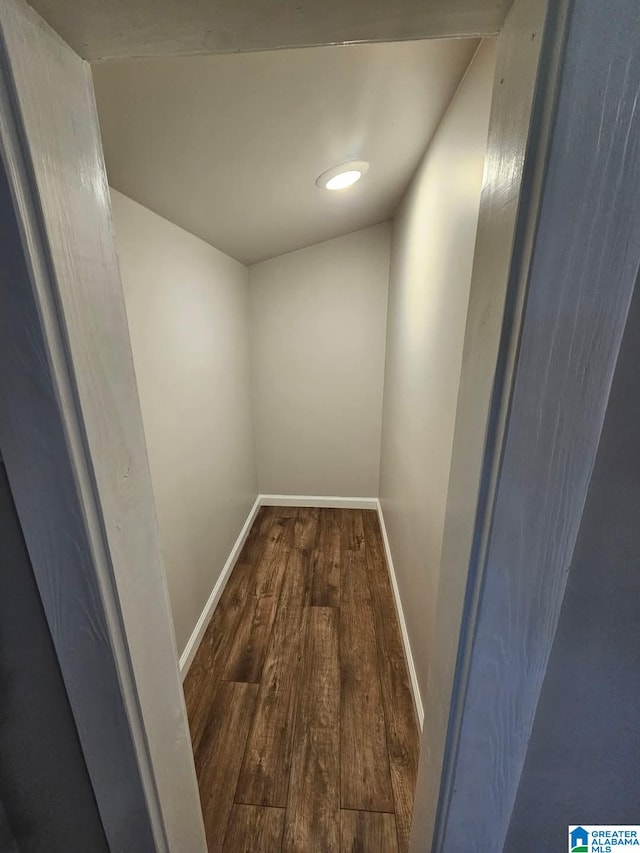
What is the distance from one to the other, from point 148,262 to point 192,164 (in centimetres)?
39

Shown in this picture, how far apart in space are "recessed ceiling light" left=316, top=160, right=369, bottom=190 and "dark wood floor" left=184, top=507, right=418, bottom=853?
2028 mm

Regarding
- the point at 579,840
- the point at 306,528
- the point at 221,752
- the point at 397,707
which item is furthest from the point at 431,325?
the point at 306,528

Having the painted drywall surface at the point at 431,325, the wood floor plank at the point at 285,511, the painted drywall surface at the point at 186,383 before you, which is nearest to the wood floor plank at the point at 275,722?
the painted drywall surface at the point at 186,383

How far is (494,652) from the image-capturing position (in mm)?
495

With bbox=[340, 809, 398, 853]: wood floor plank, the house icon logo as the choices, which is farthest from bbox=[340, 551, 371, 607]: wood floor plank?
the house icon logo

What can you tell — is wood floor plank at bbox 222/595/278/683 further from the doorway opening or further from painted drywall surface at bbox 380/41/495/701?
painted drywall surface at bbox 380/41/495/701

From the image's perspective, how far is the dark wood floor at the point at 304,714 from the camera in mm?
1066

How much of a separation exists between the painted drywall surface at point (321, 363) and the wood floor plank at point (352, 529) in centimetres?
17

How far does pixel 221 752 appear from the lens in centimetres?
125

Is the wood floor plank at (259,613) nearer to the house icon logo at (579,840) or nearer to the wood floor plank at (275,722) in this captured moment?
the wood floor plank at (275,722)

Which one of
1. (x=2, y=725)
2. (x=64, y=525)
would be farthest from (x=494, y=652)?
(x=2, y=725)

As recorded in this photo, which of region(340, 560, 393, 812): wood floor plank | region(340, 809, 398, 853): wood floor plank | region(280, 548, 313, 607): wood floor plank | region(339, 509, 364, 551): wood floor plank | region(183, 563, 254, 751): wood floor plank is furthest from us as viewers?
region(339, 509, 364, 551): wood floor plank

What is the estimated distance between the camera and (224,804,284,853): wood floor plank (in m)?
1.02

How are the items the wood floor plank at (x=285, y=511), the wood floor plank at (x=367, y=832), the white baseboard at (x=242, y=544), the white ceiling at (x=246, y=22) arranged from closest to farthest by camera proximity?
1. the white ceiling at (x=246, y=22)
2. the wood floor plank at (x=367, y=832)
3. the white baseboard at (x=242, y=544)
4. the wood floor plank at (x=285, y=511)
